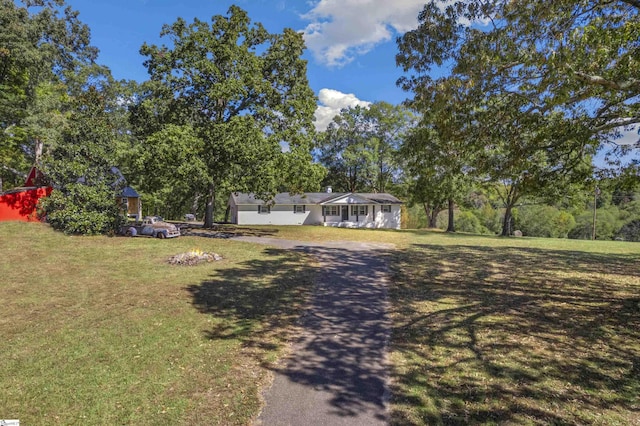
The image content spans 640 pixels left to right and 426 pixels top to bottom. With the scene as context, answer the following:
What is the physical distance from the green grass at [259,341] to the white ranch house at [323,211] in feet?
84.9

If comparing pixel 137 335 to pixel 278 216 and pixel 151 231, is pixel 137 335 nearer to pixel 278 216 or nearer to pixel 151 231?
pixel 151 231

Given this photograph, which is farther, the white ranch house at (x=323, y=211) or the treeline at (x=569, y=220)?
the treeline at (x=569, y=220)

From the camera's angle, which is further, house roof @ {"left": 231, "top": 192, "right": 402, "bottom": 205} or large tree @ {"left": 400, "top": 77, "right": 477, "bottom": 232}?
house roof @ {"left": 231, "top": 192, "right": 402, "bottom": 205}

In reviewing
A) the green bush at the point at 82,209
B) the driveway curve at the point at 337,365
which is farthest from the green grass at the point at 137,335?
the green bush at the point at 82,209

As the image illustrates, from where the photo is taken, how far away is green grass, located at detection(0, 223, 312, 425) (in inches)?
177

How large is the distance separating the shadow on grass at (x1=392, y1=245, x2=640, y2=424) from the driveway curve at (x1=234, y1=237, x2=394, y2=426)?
0.35 m

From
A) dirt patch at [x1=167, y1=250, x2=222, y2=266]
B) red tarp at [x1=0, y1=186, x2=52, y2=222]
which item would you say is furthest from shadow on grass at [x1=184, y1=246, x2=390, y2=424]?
red tarp at [x1=0, y1=186, x2=52, y2=222]

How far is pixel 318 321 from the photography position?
7617mm

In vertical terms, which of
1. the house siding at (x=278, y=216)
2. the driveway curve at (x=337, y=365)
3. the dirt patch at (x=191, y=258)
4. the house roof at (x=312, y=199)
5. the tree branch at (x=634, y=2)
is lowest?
the driveway curve at (x=337, y=365)

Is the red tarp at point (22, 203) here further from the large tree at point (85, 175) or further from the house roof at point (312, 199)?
the house roof at point (312, 199)

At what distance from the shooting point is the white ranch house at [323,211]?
38.4 m

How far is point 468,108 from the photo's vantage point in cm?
851

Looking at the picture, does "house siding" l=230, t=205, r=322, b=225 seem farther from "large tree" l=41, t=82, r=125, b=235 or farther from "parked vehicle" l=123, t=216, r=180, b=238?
"large tree" l=41, t=82, r=125, b=235

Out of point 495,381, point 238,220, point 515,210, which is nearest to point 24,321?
point 495,381
